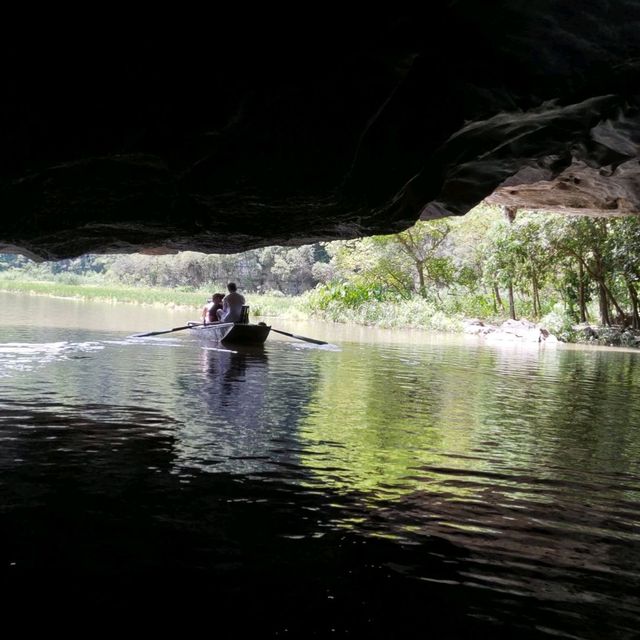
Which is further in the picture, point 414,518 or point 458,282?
point 458,282

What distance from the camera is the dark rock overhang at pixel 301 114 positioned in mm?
4113

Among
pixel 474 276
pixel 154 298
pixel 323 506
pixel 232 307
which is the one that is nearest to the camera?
pixel 323 506

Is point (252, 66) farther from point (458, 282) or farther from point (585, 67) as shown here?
point (458, 282)

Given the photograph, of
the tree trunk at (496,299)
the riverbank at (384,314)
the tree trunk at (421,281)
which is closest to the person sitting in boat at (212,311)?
the riverbank at (384,314)

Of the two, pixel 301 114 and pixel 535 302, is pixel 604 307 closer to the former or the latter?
pixel 535 302

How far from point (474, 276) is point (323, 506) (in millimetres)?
36295

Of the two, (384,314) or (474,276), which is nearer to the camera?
(384,314)

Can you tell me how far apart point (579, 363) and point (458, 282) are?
22.1m

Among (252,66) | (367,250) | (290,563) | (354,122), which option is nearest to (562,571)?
(290,563)

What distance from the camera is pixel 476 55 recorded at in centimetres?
463

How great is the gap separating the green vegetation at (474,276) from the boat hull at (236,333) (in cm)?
790

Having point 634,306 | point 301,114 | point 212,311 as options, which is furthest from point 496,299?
point 301,114

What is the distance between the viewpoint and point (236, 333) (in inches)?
733

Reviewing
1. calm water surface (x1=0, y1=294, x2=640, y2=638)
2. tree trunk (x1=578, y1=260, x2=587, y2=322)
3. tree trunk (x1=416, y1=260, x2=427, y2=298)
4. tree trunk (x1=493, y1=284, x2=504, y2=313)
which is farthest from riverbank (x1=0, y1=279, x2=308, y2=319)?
calm water surface (x1=0, y1=294, x2=640, y2=638)
